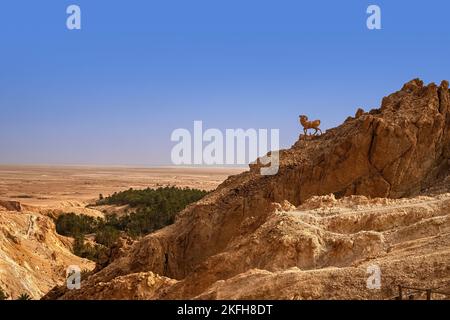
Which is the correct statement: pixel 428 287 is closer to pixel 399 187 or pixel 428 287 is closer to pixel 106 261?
pixel 399 187

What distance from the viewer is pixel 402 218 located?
47.1 feet

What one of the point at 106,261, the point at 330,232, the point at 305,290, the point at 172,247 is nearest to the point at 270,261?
the point at 330,232

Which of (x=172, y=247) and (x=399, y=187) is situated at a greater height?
(x=399, y=187)

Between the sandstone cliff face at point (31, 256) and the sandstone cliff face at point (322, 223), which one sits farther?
the sandstone cliff face at point (31, 256)

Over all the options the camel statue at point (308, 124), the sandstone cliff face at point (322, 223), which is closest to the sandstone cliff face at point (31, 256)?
the sandstone cliff face at point (322, 223)

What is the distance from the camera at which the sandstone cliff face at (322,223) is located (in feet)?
36.8

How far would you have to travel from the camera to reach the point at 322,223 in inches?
577

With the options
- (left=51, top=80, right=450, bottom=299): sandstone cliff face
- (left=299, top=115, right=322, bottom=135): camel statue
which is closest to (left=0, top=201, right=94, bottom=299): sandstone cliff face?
(left=51, top=80, right=450, bottom=299): sandstone cliff face

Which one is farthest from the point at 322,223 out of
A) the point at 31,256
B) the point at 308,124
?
the point at 31,256

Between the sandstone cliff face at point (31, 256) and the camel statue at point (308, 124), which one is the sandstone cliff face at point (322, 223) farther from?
the sandstone cliff face at point (31, 256)

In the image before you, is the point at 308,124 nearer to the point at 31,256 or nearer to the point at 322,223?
the point at 322,223

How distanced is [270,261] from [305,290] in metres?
3.10

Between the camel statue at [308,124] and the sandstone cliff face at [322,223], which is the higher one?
the camel statue at [308,124]
